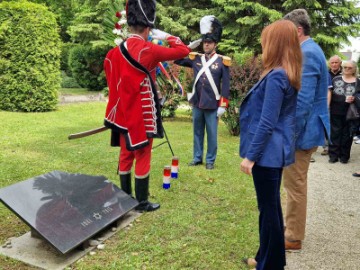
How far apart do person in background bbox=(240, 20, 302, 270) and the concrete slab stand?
163 cm

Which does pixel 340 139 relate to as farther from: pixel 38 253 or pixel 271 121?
pixel 38 253

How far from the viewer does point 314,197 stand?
212 inches

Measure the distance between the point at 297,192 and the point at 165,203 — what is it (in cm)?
170

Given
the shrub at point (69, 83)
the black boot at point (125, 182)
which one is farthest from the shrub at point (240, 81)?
the shrub at point (69, 83)

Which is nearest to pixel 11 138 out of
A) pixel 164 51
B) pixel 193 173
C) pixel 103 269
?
pixel 193 173

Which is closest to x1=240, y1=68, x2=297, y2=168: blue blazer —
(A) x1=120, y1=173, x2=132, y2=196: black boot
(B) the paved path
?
(B) the paved path

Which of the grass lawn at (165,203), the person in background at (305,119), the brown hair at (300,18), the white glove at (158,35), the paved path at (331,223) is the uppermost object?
the brown hair at (300,18)

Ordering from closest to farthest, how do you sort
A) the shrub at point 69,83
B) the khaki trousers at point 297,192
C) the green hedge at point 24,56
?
the khaki trousers at point 297,192 < the green hedge at point 24,56 < the shrub at point 69,83

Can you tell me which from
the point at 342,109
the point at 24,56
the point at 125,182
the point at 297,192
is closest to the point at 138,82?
the point at 125,182

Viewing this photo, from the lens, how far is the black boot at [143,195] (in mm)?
4316

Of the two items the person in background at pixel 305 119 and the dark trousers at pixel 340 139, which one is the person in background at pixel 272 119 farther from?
the dark trousers at pixel 340 139

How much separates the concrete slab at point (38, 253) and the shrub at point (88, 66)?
662 inches

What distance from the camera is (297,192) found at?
3547 mm

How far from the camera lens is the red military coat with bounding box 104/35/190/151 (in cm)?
393
